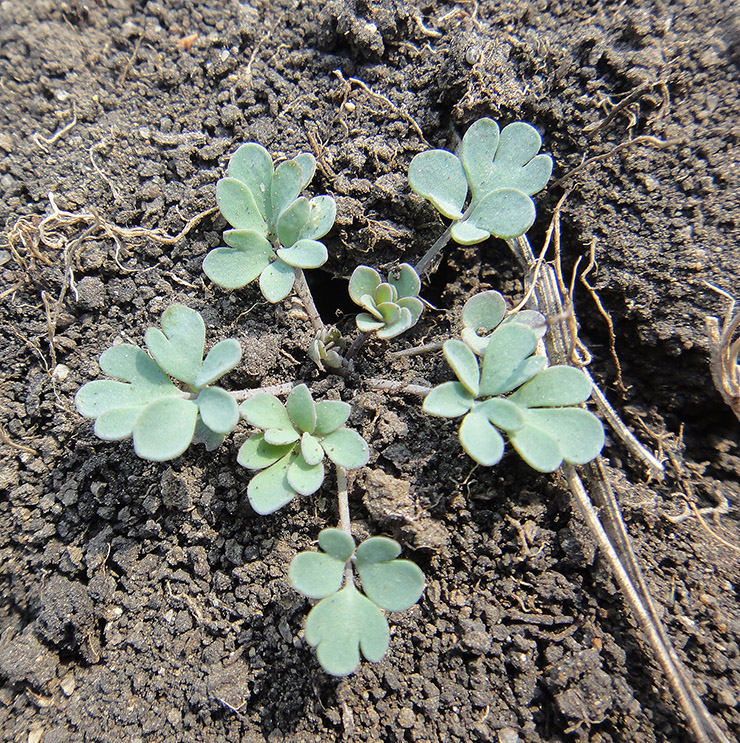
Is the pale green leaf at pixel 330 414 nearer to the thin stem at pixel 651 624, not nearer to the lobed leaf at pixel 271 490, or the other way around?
the lobed leaf at pixel 271 490

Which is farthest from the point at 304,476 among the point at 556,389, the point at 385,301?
the point at 556,389

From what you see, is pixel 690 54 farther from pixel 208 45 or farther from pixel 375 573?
pixel 375 573

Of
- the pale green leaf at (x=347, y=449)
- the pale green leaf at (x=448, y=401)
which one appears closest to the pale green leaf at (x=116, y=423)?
the pale green leaf at (x=347, y=449)

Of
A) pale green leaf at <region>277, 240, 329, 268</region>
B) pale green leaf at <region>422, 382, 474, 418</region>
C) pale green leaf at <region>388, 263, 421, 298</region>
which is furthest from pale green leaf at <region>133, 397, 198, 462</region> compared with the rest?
pale green leaf at <region>388, 263, 421, 298</region>

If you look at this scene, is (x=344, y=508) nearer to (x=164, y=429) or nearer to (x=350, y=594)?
(x=350, y=594)

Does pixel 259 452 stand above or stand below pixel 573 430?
above

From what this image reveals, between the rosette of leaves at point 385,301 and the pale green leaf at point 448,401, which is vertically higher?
the rosette of leaves at point 385,301
